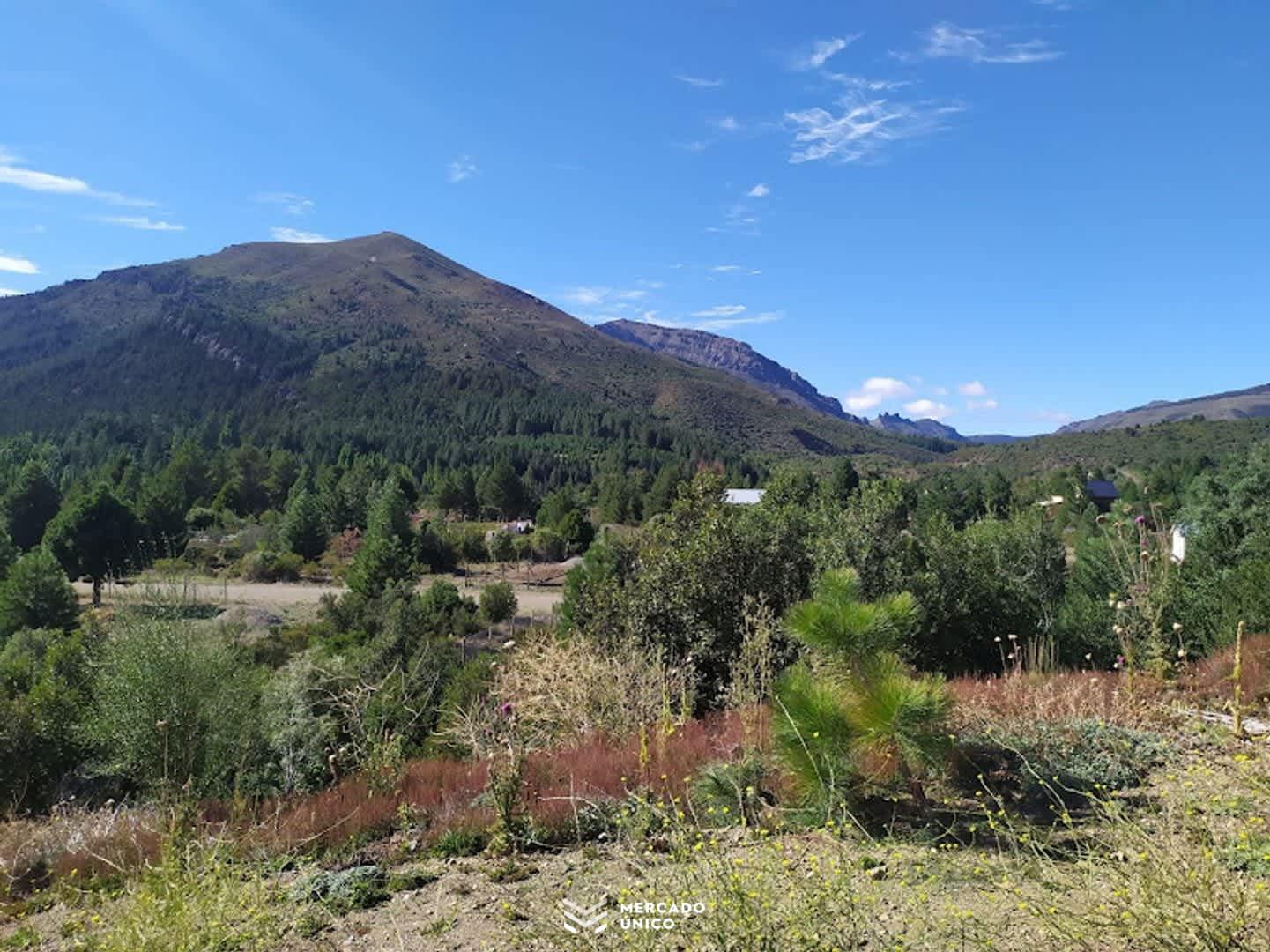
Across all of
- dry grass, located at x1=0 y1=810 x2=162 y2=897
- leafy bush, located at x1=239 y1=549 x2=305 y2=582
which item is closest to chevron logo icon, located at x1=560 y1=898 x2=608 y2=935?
dry grass, located at x1=0 y1=810 x2=162 y2=897

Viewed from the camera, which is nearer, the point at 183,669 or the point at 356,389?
the point at 183,669

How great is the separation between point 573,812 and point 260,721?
6.94 m

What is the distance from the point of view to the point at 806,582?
11.0 m

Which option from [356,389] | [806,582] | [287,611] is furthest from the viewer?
[356,389]

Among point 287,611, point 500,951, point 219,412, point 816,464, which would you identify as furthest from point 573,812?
point 219,412

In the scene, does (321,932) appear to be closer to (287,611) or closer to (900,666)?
(900,666)

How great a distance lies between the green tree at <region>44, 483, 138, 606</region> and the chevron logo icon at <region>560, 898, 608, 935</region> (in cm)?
3751

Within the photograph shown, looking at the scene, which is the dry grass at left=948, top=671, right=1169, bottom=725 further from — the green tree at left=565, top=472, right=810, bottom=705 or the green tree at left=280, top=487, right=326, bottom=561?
the green tree at left=280, top=487, right=326, bottom=561

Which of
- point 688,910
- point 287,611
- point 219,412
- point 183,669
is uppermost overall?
point 219,412

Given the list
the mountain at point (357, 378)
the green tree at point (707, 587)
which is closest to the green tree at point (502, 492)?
the mountain at point (357, 378)

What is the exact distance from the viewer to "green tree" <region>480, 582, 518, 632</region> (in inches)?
1105

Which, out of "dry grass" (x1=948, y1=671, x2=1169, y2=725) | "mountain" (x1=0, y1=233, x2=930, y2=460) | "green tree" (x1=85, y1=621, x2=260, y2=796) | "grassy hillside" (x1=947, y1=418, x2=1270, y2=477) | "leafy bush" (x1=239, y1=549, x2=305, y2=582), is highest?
"mountain" (x1=0, y1=233, x2=930, y2=460)

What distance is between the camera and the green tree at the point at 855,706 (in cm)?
402

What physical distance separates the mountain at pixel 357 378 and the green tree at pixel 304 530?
4594 centimetres
